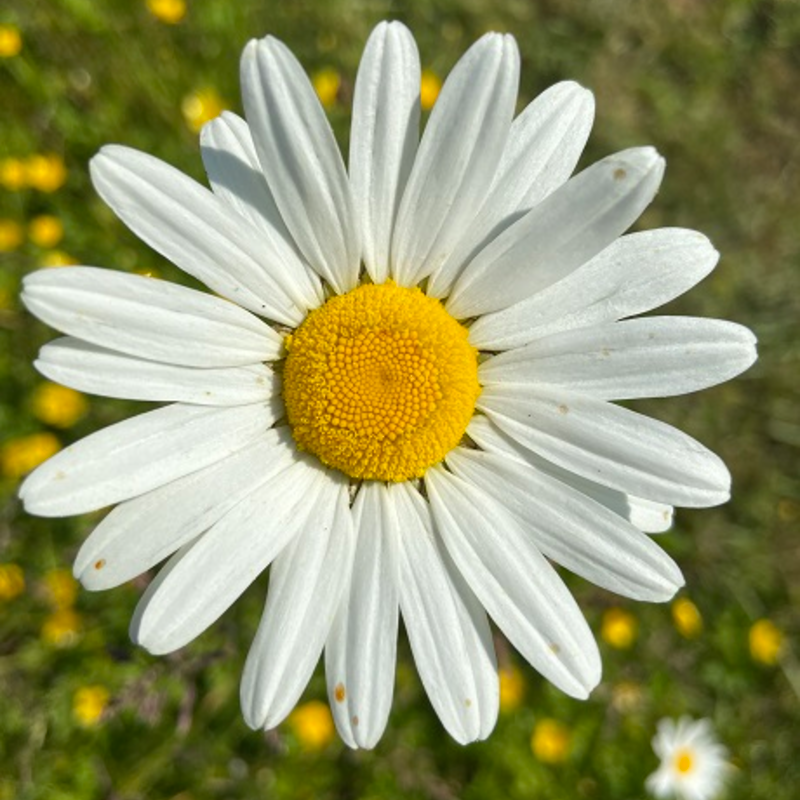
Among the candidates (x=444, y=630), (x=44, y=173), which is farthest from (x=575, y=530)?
(x=44, y=173)

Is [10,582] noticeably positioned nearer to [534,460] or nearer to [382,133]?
[534,460]

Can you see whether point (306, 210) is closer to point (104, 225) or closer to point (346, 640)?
point (346, 640)

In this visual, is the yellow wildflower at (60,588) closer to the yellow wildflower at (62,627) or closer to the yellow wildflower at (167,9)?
the yellow wildflower at (62,627)

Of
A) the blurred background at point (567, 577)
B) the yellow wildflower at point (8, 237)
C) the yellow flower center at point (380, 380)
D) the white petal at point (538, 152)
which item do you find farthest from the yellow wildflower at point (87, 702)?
the white petal at point (538, 152)

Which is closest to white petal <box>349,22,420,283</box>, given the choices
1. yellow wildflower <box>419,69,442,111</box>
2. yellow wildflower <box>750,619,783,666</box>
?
yellow wildflower <box>419,69,442,111</box>

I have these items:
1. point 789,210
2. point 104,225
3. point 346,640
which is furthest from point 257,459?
point 789,210

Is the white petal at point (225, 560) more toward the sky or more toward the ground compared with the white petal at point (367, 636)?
more toward the sky
